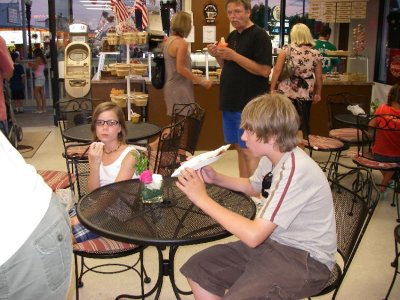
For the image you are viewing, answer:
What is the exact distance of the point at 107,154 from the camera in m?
2.76

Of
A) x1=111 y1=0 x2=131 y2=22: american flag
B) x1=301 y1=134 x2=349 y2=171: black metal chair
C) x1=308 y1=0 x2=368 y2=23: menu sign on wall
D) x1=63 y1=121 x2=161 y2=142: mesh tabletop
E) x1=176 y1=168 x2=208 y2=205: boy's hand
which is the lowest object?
x1=301 y1=134 x2=349 y2=171: black metal chair

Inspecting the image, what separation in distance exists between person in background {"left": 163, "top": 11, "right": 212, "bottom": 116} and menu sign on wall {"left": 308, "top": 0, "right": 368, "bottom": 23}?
381 cm

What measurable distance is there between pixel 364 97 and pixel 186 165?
4.90 metres

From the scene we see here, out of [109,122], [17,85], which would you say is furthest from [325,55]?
[17,85]

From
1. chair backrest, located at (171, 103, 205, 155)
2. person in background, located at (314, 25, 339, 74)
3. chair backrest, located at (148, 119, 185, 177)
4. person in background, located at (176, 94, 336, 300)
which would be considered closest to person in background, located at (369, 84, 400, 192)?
chair backrest, located at (171, 103, 205, 155)

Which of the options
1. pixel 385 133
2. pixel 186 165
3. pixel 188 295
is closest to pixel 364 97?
pixel 385 133

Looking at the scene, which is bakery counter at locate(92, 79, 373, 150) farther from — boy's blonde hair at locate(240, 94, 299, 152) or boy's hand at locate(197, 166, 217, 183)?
boy's blonde hair at locate(240, 94, 299, 152)

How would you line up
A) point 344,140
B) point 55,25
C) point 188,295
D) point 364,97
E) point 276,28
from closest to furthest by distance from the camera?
1. point 188,295
2. point 344,140
3. point 364,97
4. point 55,25
5. point 276,28

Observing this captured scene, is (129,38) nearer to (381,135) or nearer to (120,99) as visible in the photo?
(120,99)

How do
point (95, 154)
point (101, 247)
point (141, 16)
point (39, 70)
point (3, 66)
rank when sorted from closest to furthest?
point (101, 247), point (95, 154), point (3, 66), point (141, 16), point (39, 70)

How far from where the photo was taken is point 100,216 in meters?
1.98

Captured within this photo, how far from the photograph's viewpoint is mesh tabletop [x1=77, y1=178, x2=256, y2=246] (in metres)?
1.78

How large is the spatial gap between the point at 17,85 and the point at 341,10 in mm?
5932

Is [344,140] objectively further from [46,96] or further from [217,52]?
[46,96]
